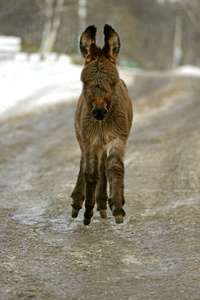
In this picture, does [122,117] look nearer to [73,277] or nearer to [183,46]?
[73,277]

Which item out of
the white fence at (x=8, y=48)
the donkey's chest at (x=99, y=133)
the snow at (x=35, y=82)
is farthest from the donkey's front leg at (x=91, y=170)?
the white fence at (x=8, y=48)

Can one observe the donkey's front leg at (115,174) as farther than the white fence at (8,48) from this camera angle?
No

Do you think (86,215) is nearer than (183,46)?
Yes

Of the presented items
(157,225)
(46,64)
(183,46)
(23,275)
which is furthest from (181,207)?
(183,46)

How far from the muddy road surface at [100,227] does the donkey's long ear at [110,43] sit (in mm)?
2019

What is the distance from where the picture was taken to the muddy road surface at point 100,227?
4.53 metres

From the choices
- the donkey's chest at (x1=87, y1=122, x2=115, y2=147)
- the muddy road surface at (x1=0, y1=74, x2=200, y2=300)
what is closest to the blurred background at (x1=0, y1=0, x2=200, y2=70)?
the muddy road surface at (x1=0, y1=74, x2=200, y2=300)

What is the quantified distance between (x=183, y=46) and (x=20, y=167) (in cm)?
6594

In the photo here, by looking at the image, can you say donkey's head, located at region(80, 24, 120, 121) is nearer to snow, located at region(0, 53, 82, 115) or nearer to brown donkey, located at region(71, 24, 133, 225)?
brown donkey, located at region(71, 24, 133, 225)

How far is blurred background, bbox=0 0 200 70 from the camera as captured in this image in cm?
3753

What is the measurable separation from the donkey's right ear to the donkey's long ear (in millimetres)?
119

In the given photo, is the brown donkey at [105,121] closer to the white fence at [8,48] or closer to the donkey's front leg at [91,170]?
the donkey's front leg at [91,170]

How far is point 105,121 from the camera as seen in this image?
5840mm

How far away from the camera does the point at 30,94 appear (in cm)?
1912
